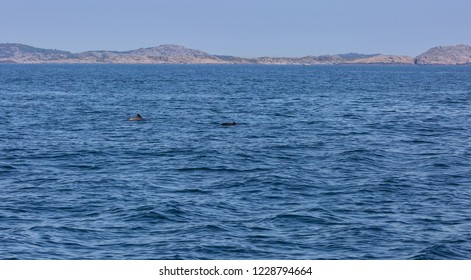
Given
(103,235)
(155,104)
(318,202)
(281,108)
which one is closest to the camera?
(103,235)

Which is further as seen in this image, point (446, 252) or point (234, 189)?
point (234, 189)

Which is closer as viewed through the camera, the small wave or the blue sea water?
the small wave

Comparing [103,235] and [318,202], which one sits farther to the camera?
[318,202]

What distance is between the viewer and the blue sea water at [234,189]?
26016 mm

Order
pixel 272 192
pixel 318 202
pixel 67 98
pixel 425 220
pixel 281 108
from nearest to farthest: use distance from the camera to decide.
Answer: pixel 425 220
pixel 318 202
pixel 272 192
pixel 281 108
pixel 67 98

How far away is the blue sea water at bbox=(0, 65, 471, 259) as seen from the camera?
2602 centimetres

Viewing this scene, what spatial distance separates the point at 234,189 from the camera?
117ft

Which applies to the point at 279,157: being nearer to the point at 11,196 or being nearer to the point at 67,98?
the point at 11,196

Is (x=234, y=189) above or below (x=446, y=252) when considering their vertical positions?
below

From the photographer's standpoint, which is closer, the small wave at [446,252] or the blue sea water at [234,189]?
the small wave at [446,252]

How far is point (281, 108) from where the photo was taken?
89.7 metres

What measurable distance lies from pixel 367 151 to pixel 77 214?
2330 cm

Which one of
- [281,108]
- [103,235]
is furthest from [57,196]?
[281,108]

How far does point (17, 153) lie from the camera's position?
156 ft
